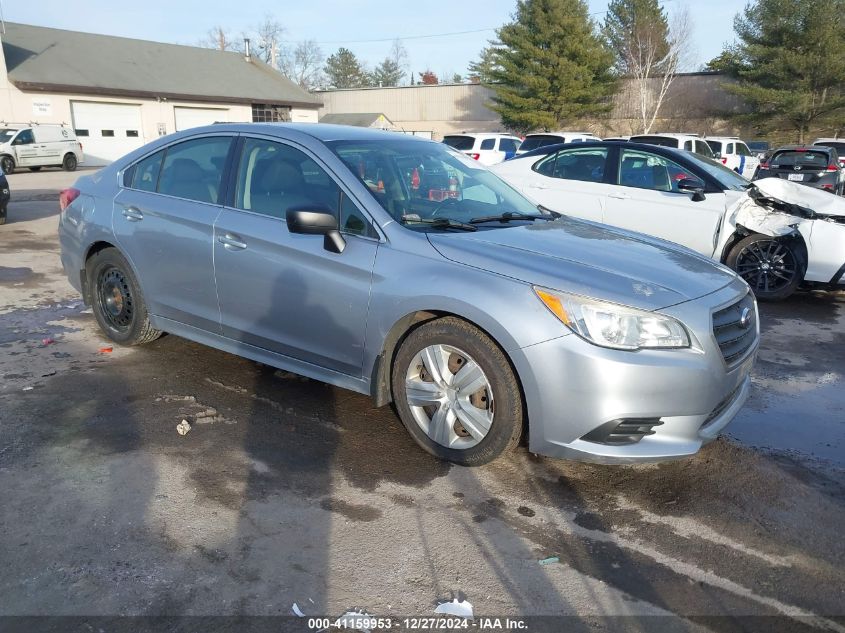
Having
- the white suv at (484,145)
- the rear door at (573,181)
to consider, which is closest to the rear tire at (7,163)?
the white suv at (484,145)

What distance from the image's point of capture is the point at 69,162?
87.7 ft

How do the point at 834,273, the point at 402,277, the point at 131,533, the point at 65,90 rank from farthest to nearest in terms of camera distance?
the point at 65,90 < the point at 834,273 < the point at 402,277 < the point at 131,533

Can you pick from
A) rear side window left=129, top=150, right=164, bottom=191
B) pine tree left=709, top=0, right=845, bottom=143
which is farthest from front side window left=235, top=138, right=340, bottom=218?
pine tree left=709, top=0, right=845, bottom=143

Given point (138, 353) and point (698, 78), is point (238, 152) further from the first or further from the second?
point (698, 78)

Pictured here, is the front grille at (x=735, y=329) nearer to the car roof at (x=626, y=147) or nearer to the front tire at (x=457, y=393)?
the front tire at (x=457, y=393)

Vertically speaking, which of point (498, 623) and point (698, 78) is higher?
point (698, 78)

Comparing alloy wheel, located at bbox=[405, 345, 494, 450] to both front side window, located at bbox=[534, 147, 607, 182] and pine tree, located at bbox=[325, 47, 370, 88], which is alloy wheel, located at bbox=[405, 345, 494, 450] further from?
pine tree, located at bbox=[325, 47, 370, 88]

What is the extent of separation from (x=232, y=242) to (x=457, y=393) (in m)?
1.73

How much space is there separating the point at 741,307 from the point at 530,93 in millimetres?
42004

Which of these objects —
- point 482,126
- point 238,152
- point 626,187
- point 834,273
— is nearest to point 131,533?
point 238,152

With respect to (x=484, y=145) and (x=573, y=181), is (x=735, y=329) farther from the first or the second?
(x=484, y=145)

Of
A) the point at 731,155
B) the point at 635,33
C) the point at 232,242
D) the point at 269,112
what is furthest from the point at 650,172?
the point at 635,33

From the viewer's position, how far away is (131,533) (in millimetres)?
3055

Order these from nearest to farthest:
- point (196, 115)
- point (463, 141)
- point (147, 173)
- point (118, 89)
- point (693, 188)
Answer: point (147, 173) → point (693, 188) → point (463, 141) → point (118, 89) → point (196, 115)
